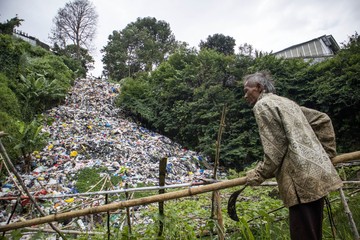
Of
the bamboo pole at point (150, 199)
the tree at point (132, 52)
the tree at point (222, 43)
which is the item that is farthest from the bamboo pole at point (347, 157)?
the tree at point (132, 52)

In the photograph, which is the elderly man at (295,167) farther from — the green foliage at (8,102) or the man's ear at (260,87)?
the green foliage at (8,102)

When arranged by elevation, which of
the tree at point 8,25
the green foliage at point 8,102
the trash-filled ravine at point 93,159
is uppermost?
the tree at point 8,25

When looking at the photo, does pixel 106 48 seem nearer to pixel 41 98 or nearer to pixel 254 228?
pixel 41 98

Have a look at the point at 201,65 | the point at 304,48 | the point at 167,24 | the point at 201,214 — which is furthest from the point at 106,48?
the point at 201,214

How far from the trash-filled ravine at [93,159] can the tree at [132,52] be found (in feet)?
37.9

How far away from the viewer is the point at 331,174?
1.33 m

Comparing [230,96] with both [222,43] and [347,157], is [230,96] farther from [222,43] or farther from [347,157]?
[222,43]

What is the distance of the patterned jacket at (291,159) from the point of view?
1.29 meters

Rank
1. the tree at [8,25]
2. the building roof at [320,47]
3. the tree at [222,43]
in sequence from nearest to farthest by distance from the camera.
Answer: the tree at [8,25]
the building roof at [320,47]
the tree at [222,43]

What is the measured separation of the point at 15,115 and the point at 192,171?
6.69 meters

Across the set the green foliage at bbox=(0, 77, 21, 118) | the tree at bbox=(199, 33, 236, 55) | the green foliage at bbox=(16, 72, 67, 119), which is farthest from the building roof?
the green foliage at bbox=(0, 77, 21, 118)

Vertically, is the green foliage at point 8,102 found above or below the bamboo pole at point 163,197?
above

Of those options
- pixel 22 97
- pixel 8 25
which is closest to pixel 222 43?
pixel 8 25

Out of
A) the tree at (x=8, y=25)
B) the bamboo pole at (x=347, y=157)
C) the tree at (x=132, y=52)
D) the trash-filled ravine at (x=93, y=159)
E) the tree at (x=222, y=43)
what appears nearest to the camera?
the bamboo pole at (x=347, y=157)
